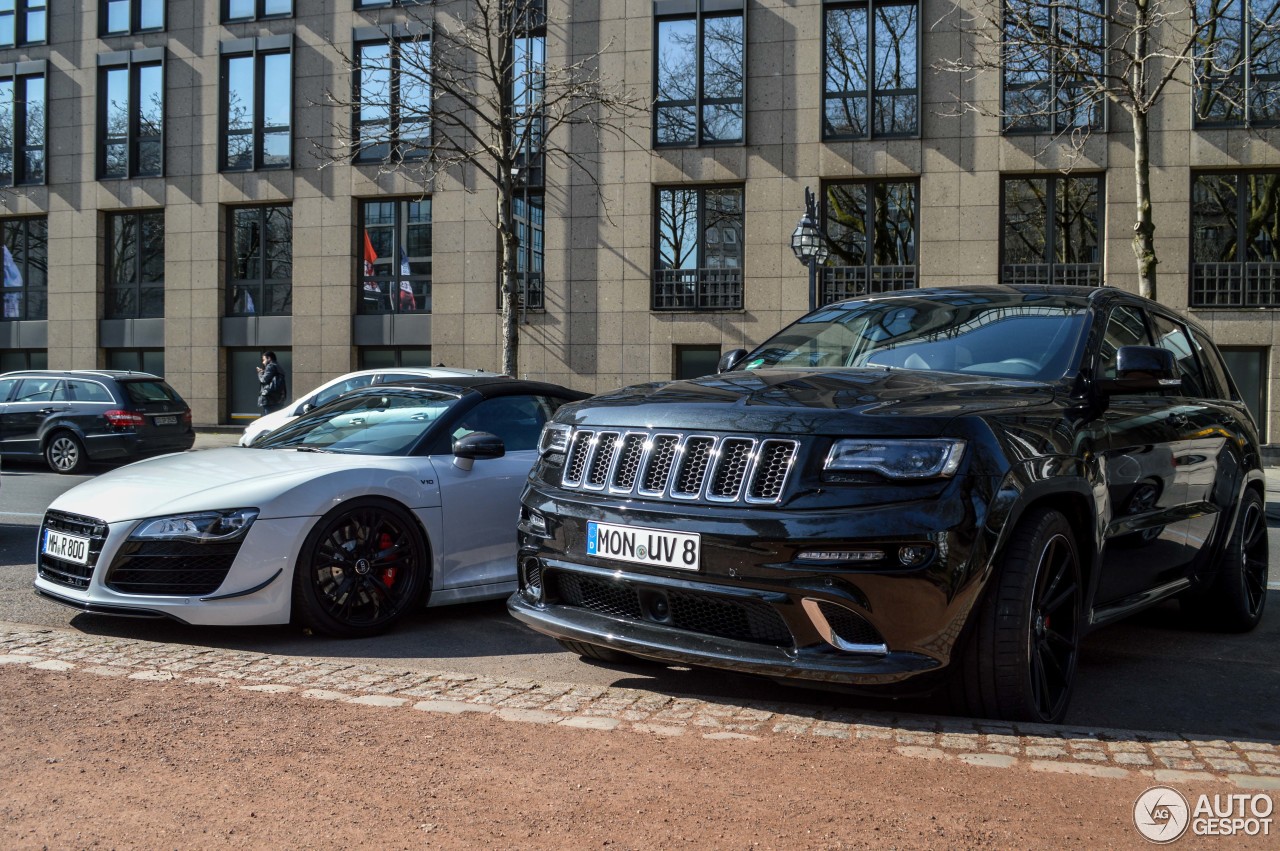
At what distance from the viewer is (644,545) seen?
13.3ft

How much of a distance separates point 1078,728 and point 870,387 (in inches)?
53.8

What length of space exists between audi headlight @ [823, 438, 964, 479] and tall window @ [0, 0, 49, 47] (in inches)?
1193

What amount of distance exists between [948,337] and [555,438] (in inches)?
70.7

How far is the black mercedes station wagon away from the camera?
12.2ft

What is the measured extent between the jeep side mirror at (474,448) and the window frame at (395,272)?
1957cm

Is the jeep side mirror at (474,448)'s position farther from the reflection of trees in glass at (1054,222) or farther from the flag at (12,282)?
the flag at (12,282)

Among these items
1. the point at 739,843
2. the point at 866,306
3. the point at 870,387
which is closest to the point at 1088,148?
the point at 866,306

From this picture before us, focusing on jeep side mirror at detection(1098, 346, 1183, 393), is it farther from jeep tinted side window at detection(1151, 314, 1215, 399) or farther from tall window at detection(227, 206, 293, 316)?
tall window at detection(227, 206, 293, 316)

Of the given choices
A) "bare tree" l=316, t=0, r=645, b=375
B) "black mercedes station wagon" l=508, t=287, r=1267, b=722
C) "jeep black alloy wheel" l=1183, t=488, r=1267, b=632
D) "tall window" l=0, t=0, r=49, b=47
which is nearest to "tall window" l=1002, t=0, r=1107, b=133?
"bare tree" l=316, t=0, r=645, b=375

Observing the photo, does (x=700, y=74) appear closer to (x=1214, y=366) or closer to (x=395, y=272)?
(x=395, y=272)

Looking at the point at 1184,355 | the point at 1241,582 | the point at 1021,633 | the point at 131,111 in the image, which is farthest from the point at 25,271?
the point at 1021,633

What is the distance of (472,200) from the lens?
2473 centimetres

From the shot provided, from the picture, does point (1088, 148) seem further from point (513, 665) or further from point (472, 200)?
point (513, 665)

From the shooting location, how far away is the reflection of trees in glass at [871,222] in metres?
22.9
